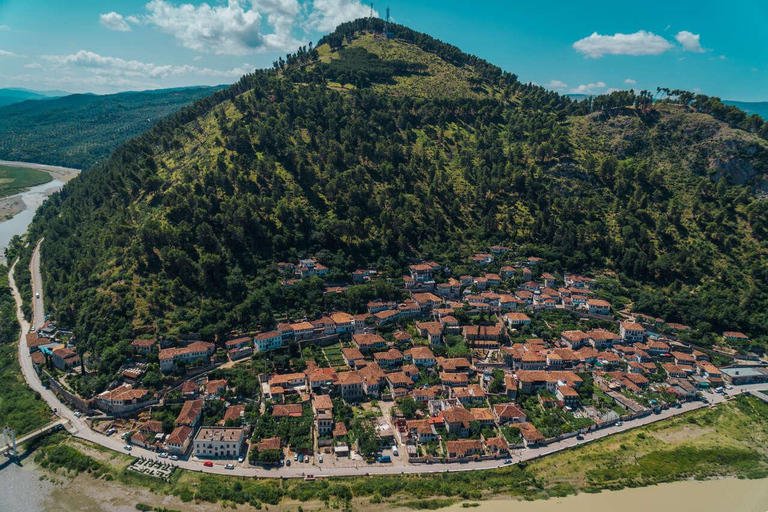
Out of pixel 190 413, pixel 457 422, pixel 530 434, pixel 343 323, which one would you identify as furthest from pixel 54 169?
pixel 530 434

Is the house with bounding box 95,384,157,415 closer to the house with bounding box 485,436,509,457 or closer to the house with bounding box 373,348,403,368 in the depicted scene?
the house with bounding box 373,348,403,368

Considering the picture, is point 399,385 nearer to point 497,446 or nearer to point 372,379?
point 372,379

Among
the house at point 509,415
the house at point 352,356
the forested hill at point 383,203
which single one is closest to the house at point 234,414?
the forested hill at point 383,203

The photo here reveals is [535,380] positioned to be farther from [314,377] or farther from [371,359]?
[314,377]

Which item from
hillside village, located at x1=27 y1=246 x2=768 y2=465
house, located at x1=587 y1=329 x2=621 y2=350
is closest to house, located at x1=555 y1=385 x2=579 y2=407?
hillside village, located at x1=27 y1=246 x2=768 y2=465

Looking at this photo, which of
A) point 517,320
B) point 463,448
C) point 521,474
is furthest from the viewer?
point 517,320

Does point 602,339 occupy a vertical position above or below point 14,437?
above
